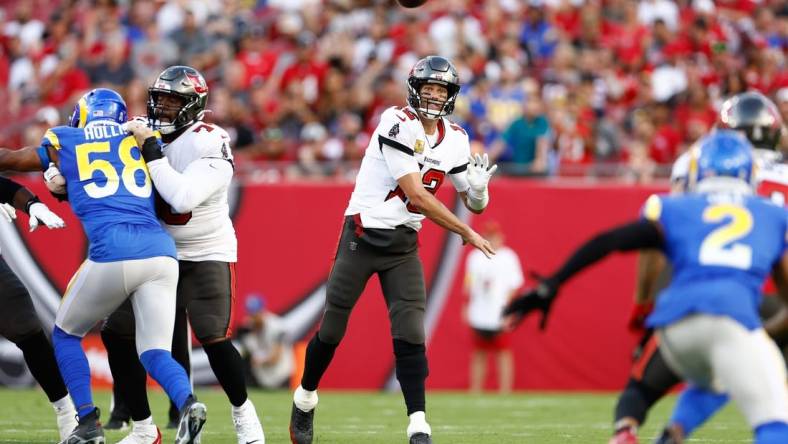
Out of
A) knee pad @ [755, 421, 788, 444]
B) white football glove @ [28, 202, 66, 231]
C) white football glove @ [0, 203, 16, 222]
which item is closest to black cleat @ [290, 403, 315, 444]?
white football glove @ [28, 202, 66, 231]

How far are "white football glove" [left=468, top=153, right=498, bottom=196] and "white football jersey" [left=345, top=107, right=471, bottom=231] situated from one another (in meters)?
0.07

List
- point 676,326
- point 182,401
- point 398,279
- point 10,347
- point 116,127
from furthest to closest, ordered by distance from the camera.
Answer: point 10,347 < point 398,279 < point 116,127 < point 182,401 < point 676,326

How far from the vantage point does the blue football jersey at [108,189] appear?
587 centimetres

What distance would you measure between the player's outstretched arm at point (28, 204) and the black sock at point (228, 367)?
971mm

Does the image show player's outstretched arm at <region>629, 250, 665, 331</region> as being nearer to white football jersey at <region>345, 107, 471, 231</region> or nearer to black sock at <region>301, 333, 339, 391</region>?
white football jersey at <region>345, 107, 471, 231</region>

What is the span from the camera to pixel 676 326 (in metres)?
4.50

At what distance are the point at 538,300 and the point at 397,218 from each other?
6.41ft

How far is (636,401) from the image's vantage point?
4.95 m

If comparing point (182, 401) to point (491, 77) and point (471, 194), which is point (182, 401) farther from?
point (491, 77)

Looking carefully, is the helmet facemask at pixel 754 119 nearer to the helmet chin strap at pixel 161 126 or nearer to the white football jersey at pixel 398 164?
the white football jersey at pixel 398 164

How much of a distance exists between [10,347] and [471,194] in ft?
24.0

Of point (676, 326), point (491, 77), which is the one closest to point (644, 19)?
point (491, 77)

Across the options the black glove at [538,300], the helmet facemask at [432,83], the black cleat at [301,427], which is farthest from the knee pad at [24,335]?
the black glove at [538,300]

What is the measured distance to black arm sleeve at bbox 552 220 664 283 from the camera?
180 inches
